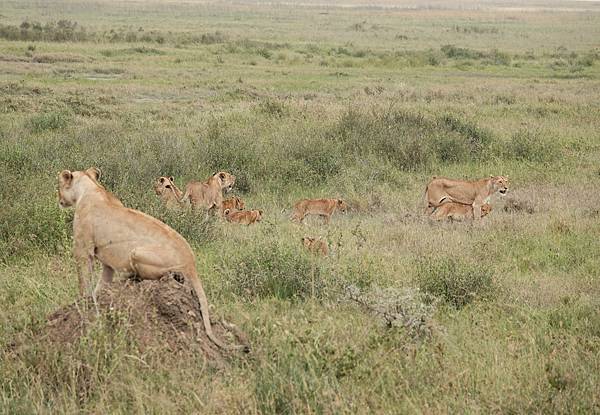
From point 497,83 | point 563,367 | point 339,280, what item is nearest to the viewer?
point 563,367

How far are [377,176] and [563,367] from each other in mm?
9800

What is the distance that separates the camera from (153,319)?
6102 mm

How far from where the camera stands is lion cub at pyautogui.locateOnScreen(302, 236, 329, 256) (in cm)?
920

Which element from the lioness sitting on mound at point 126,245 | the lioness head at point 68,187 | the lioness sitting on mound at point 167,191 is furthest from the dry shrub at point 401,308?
the lioness sitting on mound at point 167,191

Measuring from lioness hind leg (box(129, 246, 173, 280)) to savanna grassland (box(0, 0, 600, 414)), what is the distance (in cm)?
56

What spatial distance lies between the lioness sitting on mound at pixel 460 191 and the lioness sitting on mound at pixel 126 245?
7441mm

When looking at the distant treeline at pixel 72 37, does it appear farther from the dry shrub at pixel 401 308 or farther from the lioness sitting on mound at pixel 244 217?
the dry shrub at pixel 401 308

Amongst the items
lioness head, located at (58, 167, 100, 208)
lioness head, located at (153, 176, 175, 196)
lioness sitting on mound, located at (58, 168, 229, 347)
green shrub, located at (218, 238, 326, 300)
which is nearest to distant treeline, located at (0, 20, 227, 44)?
lioness head, located at (153, 176, 175, 196)

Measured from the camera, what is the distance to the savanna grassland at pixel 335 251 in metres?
5.47

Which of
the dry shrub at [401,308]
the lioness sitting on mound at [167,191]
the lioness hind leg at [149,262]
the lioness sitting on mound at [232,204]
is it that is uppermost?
the lioness hind leg at [149,262]

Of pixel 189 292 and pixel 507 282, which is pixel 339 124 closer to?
pixel 507 282

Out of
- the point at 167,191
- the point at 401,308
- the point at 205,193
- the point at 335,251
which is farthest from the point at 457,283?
the point at 205,193

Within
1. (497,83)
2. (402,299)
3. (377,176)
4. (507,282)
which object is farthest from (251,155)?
(497,83)

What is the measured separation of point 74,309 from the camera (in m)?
6.15
